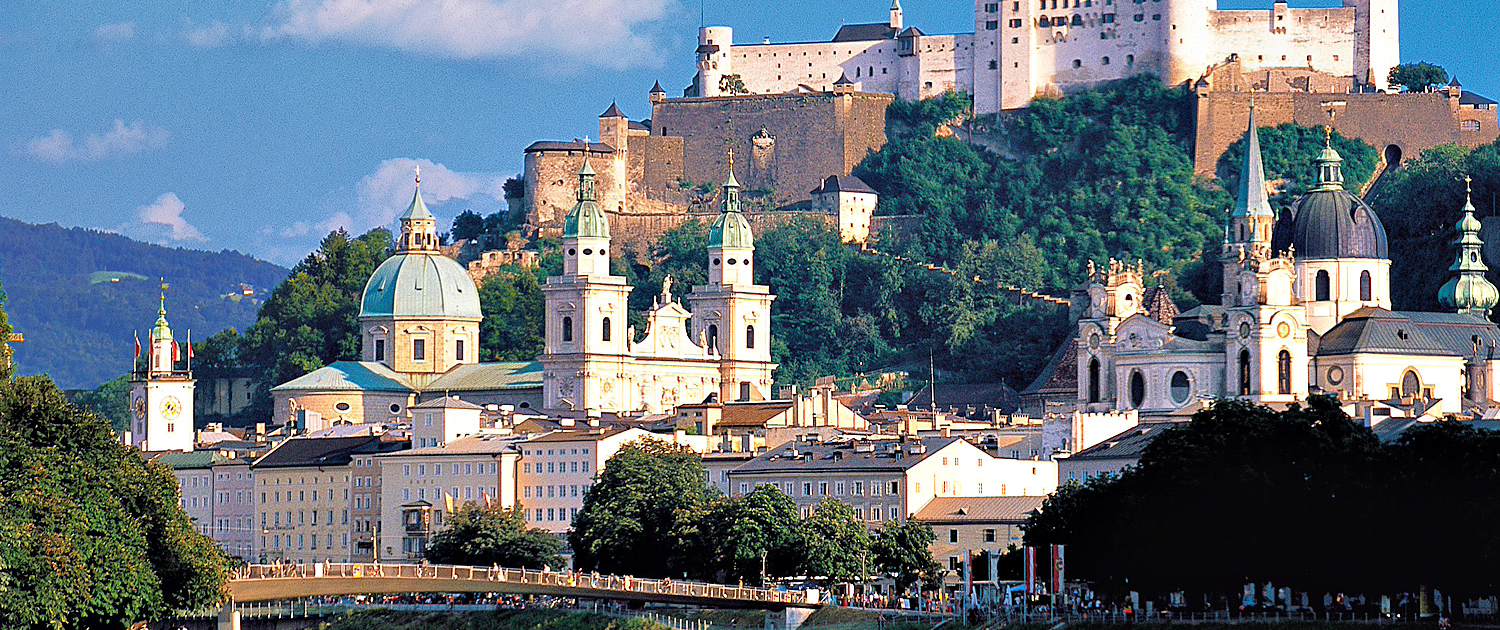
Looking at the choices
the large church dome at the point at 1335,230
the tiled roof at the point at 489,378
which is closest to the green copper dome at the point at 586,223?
the tiled roof at the point at 489,378

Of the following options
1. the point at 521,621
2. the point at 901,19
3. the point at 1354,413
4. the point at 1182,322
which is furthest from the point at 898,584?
the point at 901,19

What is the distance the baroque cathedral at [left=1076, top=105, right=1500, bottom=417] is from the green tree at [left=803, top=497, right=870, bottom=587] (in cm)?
2276

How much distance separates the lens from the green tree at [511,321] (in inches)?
5866

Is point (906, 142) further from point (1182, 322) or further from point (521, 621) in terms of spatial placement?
point (521, 621)

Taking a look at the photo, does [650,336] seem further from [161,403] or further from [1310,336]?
[1310,336]

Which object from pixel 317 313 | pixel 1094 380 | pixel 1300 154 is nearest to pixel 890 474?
pixel 1094 380

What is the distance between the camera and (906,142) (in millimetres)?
163250

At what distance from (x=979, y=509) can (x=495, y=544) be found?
13821 mm

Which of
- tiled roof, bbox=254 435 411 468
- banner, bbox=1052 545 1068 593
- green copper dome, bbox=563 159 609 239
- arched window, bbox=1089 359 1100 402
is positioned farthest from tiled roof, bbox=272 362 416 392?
banner, bbox=1052 545 1068 593

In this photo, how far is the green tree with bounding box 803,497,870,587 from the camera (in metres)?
83.1

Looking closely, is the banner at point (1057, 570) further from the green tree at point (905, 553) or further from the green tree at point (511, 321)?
the green tree at point (511, 321)

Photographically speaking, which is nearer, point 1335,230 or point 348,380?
point 1335,230

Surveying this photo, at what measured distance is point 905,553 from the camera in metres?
85.4

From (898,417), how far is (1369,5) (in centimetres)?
4665
